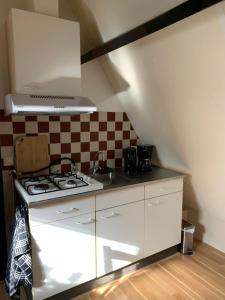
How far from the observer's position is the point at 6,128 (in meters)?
1.76

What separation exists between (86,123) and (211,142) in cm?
106

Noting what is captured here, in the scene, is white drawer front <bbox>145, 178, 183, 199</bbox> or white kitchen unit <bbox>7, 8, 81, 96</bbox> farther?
white drawer front <bbox>145, 178, 183, 199</bbox>

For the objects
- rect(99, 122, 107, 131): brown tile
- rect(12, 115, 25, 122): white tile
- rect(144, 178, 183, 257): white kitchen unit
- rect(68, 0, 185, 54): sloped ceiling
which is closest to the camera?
rect(68, 0, 185, 54): sloped ceiling

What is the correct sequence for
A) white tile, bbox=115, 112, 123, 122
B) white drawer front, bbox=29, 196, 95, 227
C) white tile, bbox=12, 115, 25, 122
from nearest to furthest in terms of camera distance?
white drawer front, bbox=29, 196, 95, 227 < white tile, bbox=12, 115, 25, 122 < white tile, bbox=115, 112, 123, 122

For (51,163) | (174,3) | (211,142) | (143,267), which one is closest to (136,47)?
(174,3)

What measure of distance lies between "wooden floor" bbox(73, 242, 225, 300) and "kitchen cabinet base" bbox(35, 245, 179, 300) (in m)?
0.03

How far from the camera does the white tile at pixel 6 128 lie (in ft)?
5.73

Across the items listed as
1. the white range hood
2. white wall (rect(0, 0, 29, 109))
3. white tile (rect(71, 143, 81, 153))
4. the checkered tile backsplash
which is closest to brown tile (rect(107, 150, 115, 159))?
the checkered tile backsplash

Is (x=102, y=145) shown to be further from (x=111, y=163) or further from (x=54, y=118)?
(x=54, y=118)

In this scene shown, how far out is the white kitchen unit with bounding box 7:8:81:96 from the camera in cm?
143

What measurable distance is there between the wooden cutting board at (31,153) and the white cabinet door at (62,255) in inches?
22.7

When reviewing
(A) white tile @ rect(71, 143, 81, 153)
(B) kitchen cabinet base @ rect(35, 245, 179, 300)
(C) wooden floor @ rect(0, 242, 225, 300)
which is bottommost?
(C) wooden floor @ rect(0, 242, 225, 300)

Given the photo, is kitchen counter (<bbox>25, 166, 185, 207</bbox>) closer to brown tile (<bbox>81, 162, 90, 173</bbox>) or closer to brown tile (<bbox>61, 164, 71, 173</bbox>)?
brown tile (<bbox>81, 162, 90, 173</bbox>)

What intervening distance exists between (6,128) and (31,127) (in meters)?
0.18
